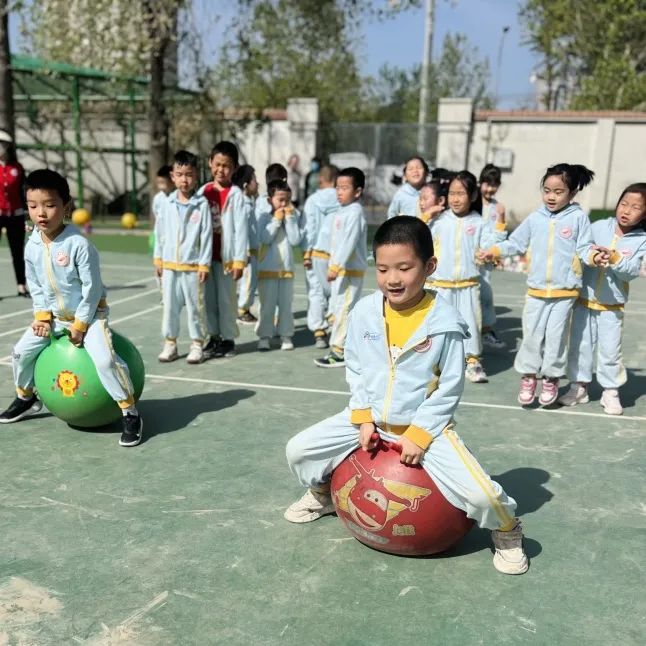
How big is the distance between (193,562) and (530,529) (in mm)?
1795

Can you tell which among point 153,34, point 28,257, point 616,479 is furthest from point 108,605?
point 153,34

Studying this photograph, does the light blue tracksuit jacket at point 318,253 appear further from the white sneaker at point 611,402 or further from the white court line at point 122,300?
the white court line at point 122,300

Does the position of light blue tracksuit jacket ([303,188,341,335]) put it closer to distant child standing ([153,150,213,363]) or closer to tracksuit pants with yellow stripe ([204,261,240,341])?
tracksuit pants with yellow stripe ([204,261,240,341])

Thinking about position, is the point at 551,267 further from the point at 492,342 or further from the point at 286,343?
the point at 286,343

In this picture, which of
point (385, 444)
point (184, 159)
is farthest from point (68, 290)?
point (385, 444)

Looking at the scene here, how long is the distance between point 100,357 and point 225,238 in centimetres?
274

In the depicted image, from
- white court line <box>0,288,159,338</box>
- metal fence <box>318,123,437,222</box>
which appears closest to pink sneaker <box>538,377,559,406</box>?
white court line <box>0,288,159,338</box>

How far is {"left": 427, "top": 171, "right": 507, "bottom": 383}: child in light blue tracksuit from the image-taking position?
259 inches

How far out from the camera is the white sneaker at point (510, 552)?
3434mm

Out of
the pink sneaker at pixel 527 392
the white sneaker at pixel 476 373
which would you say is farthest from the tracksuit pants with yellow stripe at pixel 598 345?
the white sneaker at pixel 476 373

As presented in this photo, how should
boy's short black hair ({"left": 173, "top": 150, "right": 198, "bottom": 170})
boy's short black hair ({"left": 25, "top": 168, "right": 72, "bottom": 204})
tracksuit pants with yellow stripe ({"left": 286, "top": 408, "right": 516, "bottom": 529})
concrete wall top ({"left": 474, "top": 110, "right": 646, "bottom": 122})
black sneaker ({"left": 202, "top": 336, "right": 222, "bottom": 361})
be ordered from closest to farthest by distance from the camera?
1. tracksuit pants with yellow stripe ({"left": 286, "top": 408, "right": 516, "bottom": 529})
2. boy's short black hair ({"left": 25, "top": 168, "right": 72, "bottom": 204})
3. boy's short black hair ({"left": 173, "top": 150, "right": 198, "bottom": 170})
4. black sneaker ({"left": 202, "top": 336, "right": 222, "bottom": 361})
5. concrete wall top ({"left": 474, "top": 110, "right": 646, "bottom": 122})

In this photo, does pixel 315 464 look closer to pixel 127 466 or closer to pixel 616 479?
pixel 127 466

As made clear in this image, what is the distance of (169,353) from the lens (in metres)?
7.28

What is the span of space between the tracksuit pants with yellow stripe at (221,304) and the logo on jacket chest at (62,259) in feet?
8.82
